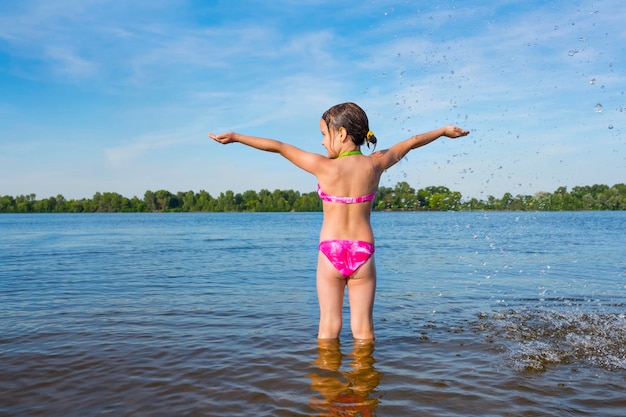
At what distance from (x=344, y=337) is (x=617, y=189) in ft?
75.1

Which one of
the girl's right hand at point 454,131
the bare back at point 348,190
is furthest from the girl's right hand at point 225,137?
the girl's right hand at point 454,131

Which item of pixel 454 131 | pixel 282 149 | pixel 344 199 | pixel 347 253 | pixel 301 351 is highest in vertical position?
pixel 454 131

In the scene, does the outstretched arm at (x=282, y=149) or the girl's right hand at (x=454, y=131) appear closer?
the outstretched arm at (x=282, y=149)

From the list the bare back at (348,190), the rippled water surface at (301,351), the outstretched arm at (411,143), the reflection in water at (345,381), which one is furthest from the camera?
the outstretched arm at (411,143)

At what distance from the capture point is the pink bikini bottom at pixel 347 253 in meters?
4.99

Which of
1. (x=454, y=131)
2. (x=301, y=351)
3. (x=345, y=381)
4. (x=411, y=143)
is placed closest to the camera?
(x=345, y=381)

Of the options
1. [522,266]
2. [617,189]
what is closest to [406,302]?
[522,266]

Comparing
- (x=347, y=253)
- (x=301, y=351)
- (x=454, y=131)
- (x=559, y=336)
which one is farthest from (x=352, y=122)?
(x=559, y=336)

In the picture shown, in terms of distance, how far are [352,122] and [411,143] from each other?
758 millimetres

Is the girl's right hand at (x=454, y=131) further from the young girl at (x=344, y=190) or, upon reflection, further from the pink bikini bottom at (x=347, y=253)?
the pink bikini bottom at (x=347, y=253)

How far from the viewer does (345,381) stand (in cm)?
477

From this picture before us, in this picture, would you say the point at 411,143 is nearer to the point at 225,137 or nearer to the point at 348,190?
the point at 348,190

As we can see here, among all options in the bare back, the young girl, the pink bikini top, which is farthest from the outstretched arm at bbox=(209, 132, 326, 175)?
the pink bikini top

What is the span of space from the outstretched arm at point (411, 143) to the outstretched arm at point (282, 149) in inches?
27.2
